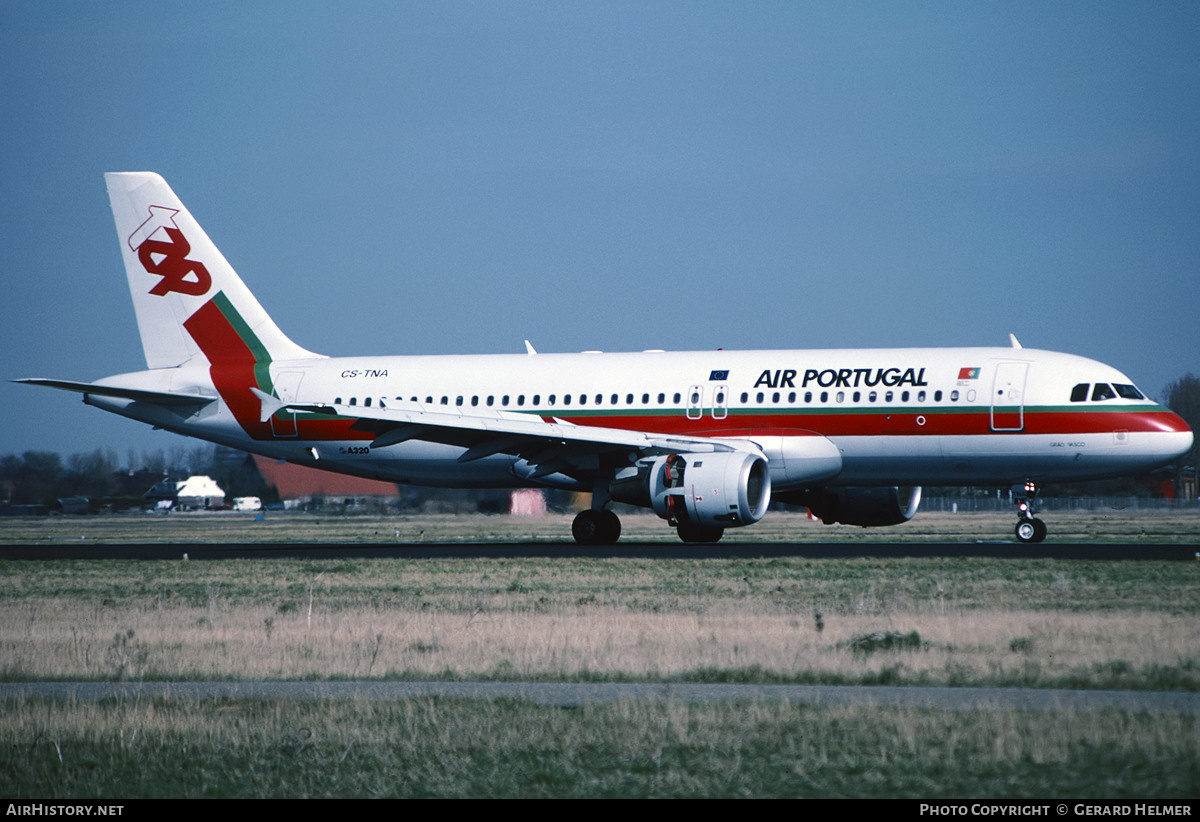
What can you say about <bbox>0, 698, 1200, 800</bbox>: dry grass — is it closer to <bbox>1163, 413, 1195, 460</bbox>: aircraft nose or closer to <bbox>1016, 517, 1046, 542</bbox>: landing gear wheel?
<bbox>1163, 413, 1195, 460</bbox>: aircraft nose

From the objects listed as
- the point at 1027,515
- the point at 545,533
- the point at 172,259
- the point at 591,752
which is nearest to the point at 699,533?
the point at 1027,515

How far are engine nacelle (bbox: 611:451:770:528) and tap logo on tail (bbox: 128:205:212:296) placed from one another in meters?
13.6

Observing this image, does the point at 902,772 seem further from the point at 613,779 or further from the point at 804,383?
the point at 804,383

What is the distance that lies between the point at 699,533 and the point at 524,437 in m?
4.08

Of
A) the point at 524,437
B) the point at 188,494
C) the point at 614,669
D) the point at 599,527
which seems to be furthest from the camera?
the point at 188,494

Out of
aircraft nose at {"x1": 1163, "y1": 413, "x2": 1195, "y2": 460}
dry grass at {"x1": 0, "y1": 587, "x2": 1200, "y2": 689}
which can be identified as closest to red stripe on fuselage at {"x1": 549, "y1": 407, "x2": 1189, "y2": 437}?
aircraft nose at {"x1": 1163, "y1": 413, "x2": 1195, "y2": 460}

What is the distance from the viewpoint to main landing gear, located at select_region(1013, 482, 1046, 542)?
2926 centimetres

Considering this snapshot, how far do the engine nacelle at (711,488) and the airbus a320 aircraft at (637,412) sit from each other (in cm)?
→ 4

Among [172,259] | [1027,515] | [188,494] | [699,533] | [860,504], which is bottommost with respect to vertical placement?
[699,533]

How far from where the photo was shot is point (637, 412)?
30.6 meters

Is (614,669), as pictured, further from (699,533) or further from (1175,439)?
(1175,439)

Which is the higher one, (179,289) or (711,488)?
(179,289)
